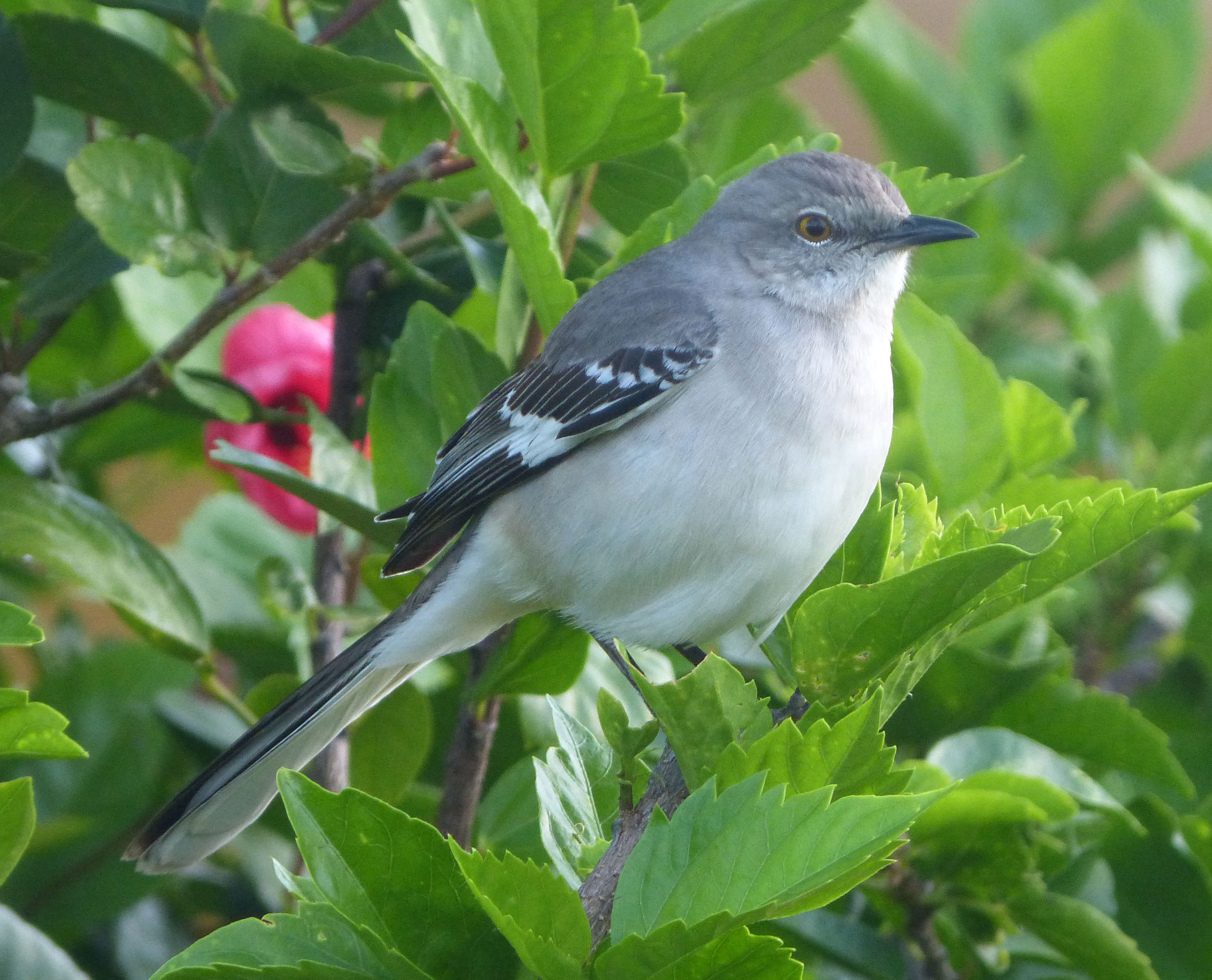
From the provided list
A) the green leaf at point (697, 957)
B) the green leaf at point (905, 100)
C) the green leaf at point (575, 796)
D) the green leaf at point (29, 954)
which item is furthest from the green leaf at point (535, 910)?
the green leaf at point (905, 100)

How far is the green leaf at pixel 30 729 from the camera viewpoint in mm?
1281

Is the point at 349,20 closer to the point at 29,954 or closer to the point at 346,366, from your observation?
the point at 346,366

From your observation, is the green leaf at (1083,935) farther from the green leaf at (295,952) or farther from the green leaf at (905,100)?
the green leaf at (905,100)

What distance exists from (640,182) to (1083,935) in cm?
124

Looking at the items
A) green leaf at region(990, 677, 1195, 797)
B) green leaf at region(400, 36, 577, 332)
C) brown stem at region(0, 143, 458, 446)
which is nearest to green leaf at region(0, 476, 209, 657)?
brown stem at region(0, 143, 458, 446)

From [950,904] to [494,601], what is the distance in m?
0.79

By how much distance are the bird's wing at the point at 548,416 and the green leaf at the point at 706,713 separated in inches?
29.5

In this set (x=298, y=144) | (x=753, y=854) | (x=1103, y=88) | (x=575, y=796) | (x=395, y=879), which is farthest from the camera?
(x=1103, y=88)

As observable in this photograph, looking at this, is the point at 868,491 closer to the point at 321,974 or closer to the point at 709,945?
the point at 709,945

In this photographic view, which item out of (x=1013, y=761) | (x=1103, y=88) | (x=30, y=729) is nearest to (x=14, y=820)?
(x=30, y=729)

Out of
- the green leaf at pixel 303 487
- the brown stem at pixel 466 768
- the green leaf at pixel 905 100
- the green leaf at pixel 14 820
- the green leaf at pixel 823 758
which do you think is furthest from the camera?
the green leaf at pixel 905 100

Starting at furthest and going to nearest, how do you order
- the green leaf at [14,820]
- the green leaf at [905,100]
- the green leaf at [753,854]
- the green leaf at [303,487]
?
the green leaf at [905,100] < the green leaf at [303,487] < the green leaf at [14,820] < the green leaf at [753,854]

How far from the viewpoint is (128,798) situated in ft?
7.39

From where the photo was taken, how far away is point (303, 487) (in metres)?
1.72
